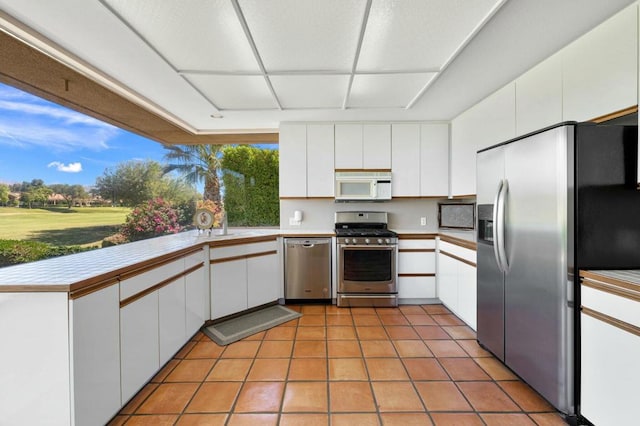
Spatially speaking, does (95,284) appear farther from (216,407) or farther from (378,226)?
(378,226)

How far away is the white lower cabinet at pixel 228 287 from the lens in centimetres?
288

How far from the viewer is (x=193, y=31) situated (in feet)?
5.66

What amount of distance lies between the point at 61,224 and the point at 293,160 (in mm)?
2344

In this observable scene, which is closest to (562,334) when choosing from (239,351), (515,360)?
(515,360)

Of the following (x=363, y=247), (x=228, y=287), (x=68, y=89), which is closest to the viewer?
(x=68, y=89)

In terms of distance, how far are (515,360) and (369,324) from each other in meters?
1.32

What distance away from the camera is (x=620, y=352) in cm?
132

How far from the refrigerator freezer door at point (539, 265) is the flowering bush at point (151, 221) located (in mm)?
3419

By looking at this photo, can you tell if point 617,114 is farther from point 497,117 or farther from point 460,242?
point 460,242

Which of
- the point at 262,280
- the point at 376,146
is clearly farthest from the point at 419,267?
the point at 262,280

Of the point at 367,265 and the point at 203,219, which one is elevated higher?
the point at 203,219

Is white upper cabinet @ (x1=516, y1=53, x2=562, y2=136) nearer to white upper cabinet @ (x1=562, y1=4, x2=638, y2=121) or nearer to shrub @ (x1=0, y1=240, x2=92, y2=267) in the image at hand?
white upper cabinet @ (x1=562, y1=4, x2=638, y2=121)

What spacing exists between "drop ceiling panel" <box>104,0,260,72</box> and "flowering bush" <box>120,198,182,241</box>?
1.68m

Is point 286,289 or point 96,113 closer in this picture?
point 96,113
